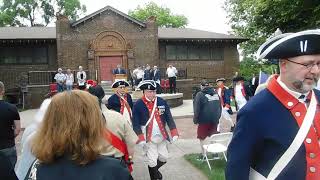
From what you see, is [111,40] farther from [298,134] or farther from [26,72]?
[298,134]

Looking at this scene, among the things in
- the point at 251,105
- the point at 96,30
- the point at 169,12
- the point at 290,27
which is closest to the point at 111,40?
the point at 96,30

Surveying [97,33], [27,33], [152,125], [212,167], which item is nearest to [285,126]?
[152,125]

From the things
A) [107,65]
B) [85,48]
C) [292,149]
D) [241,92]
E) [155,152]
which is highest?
[85,48]

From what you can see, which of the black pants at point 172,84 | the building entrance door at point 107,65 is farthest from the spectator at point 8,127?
the building entrance door at point 107,65

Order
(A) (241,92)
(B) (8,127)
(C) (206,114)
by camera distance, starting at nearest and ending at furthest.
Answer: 1. (B) (8,127)
2. (C) (206,114)
3. (A) (241,92)

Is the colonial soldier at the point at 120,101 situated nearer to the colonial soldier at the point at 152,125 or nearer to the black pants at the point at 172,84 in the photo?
the colonial soldier at the point at 152,125

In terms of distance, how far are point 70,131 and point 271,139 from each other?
1.42m

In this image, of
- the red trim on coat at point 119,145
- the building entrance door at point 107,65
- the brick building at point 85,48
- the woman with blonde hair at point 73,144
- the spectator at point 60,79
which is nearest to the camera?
the woman with blonde hair at point 73,144

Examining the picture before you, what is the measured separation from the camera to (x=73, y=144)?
283 centimetres

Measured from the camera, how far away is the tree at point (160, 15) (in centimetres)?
7238

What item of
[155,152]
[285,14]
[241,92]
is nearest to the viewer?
[155,152]

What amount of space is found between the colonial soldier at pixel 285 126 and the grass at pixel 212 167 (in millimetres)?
5930

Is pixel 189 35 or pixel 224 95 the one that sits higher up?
pixel 189 35

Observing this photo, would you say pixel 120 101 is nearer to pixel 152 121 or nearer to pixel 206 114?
pixel 152 121
